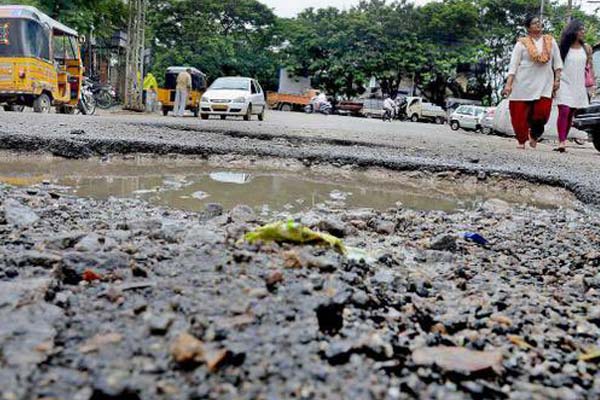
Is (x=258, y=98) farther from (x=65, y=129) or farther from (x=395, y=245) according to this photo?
(x=395, y=245)

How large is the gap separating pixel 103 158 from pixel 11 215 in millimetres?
2467

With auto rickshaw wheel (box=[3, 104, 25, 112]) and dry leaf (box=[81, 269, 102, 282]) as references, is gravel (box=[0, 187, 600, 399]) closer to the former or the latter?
dry leaf (box=[81, 269, 102, 282])

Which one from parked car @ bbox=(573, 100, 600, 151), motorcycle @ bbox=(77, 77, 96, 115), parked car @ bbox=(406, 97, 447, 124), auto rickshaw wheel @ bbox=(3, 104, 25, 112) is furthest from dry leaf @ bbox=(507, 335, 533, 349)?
parked car @ bbox=(406, 97, 447, 124)

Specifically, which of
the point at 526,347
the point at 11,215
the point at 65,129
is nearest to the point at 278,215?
the point at 11,215

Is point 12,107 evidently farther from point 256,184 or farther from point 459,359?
point 459,359

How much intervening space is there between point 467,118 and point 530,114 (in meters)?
13.7

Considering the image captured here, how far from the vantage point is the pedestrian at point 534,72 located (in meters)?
5.61

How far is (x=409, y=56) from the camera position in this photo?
33062mm

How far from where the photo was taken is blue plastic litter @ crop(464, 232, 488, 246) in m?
2.10

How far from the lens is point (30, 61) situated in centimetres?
1039

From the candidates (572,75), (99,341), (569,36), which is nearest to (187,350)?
(99,341)

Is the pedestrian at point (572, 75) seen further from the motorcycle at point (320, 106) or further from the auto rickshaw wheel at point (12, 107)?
the motorcycle at point (320, 106)

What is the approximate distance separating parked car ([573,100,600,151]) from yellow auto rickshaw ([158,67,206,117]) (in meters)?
13.0

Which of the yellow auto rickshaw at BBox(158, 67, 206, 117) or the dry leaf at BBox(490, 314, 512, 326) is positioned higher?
the yellow auto rickshaw at BBox(158, 67, 206, 117)
